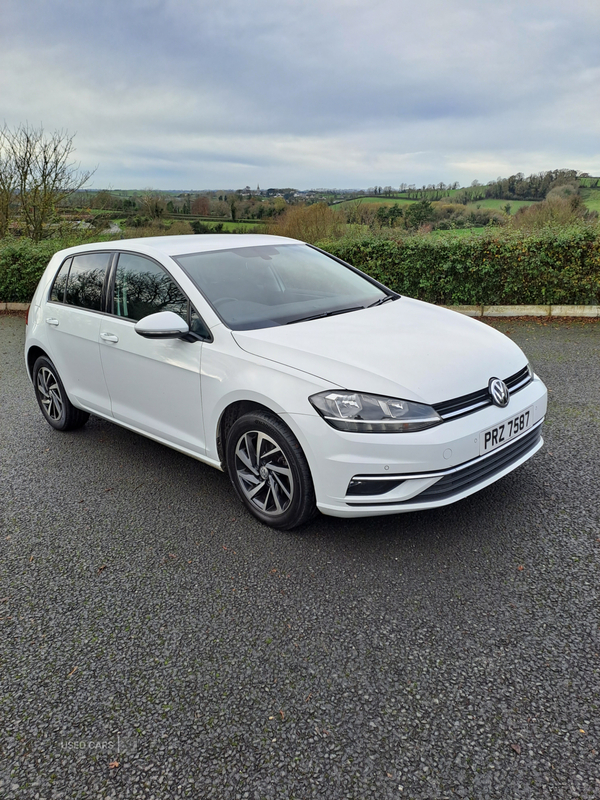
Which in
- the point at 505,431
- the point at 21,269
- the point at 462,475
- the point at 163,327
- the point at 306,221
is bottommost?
the point at 462,475

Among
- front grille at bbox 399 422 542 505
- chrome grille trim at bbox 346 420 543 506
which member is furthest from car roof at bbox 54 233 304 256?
front grille at bbox 399 422 542 505

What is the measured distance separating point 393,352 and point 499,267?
24.1 feet

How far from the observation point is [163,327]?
11.6 feet

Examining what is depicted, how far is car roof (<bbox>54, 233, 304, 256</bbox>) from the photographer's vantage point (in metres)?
4.16

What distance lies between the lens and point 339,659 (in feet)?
8.13

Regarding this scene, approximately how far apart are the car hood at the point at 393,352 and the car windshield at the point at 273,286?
193mm

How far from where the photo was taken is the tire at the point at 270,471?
Answer: 3.14m

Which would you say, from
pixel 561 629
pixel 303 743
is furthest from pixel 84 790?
pixel 561 629

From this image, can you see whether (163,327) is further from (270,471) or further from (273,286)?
(270,471)

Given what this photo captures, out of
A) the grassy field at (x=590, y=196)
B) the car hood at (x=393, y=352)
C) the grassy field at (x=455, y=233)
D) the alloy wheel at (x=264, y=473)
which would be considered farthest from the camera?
the grassy field at (x=590, y=196)

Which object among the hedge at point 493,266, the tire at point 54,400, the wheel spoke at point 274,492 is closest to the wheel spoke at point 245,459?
the wheel spoke at point 274,492

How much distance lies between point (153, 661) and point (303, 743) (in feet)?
2.59

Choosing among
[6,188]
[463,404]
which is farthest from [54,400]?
[6,188]

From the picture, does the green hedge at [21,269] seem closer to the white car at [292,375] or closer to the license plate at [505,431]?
the white car at [292,375]
